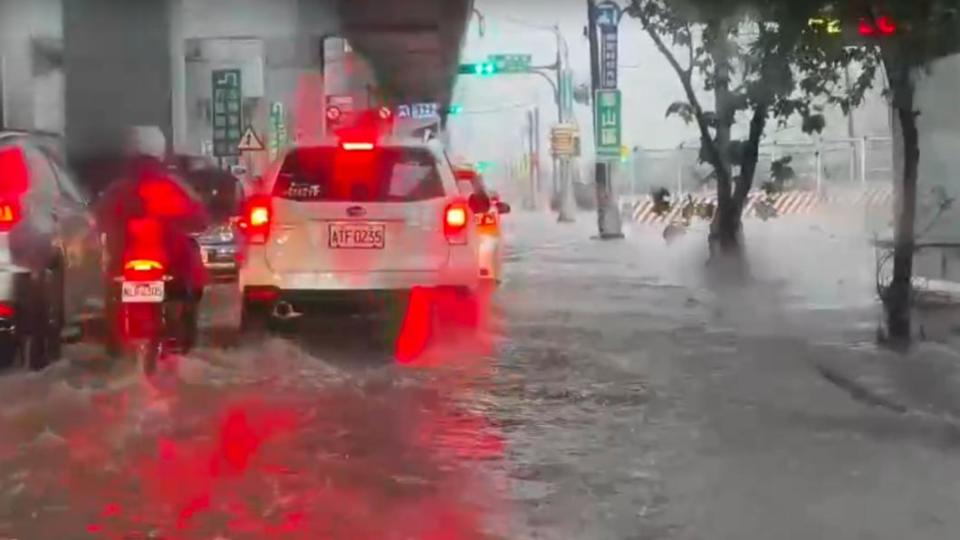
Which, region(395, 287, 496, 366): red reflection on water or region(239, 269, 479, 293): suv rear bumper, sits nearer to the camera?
region(239, 269, 479, 293): suv rear bumper

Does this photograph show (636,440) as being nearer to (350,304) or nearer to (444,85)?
(350,304)

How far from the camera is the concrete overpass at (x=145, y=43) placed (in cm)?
2520

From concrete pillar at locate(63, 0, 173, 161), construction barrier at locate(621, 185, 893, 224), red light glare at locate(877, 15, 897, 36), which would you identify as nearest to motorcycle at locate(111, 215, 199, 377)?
red light glare at locate(877, 15, 897, 36)

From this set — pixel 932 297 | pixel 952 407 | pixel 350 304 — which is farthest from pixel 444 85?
pixel 952 407

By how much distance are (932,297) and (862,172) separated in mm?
10530

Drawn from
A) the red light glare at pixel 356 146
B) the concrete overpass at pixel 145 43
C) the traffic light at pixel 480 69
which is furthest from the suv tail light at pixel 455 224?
the traffic light at pixel 480 69

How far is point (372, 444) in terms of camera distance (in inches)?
335

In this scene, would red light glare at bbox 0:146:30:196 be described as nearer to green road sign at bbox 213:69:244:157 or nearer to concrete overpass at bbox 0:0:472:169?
concrete overpass at bbox 0:0:472:169

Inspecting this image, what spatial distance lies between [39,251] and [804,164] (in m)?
20.5

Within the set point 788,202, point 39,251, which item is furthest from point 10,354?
point 788,202

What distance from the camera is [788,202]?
31.8 m

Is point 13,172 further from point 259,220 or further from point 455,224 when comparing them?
point 455,224

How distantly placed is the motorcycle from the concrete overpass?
13366 millimetres

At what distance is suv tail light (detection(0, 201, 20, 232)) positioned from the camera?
10.1m
